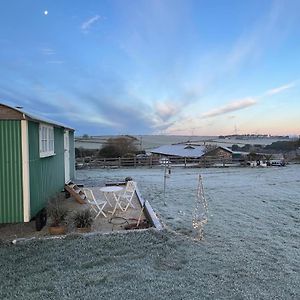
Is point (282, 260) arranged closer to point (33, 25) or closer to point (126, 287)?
point (126, 287)

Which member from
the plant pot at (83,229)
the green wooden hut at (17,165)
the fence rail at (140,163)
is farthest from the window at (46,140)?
the fence rail at (140,163)

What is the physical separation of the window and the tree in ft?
64.2

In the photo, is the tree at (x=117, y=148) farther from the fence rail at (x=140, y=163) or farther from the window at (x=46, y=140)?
the window at (x=46, y=140)

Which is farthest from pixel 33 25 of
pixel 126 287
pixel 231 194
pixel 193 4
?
pixel 126 287

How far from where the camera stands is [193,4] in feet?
31.7

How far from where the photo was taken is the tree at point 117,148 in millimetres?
28109

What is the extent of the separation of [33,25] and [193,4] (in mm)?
5631

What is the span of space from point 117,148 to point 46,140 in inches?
871

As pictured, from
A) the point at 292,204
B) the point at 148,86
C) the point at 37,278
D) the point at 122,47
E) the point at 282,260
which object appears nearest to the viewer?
the point at 37,278

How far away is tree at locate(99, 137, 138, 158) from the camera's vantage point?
92.2ft

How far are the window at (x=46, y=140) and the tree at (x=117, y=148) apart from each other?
19.6 metres

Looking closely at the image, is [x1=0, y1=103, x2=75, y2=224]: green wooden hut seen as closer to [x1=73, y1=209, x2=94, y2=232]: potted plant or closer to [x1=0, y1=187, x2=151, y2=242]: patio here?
[x1=0, y1=187, x2=151, y2=242]: patio

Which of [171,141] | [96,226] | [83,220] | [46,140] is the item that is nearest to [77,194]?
[46,140]

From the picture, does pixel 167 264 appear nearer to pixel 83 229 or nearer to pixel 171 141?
pixel 83 229
